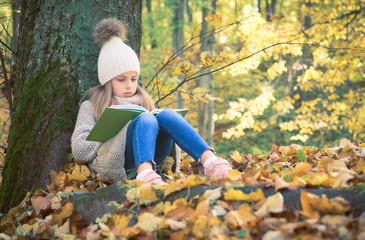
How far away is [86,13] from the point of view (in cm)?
278

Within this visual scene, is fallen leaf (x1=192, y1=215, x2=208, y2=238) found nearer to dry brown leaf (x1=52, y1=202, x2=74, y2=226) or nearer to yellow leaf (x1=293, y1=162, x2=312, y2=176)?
yellow leaf (x1=293, y1=162, x2=312, y2=176)

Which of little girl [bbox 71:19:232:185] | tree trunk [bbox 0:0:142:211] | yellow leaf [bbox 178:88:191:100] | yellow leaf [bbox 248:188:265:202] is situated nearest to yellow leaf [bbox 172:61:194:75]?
yellow leaf [bbox 178:88:191:100]

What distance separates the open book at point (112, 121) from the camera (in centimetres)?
226

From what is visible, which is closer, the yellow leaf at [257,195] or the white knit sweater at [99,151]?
the yellow leaf at [257,195]

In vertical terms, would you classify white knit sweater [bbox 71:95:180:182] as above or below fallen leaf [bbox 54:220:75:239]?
above

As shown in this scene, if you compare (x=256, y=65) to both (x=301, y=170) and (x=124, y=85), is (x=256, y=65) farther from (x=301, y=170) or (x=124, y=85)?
(x=301, y=170)

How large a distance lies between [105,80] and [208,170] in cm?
105

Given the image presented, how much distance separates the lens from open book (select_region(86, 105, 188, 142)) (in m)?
2.26

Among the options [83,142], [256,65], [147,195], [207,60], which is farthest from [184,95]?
[256,65]

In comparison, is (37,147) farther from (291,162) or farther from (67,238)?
(291,162)

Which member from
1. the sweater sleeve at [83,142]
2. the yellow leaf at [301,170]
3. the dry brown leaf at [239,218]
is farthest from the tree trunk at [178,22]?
the dry brown leaf at [239,218]

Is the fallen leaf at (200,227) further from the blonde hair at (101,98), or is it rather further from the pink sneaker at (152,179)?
the blonde hair at (101,98)

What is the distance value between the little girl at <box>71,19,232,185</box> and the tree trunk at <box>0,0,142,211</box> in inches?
5.4

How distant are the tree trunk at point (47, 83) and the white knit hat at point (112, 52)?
14 centimetres
